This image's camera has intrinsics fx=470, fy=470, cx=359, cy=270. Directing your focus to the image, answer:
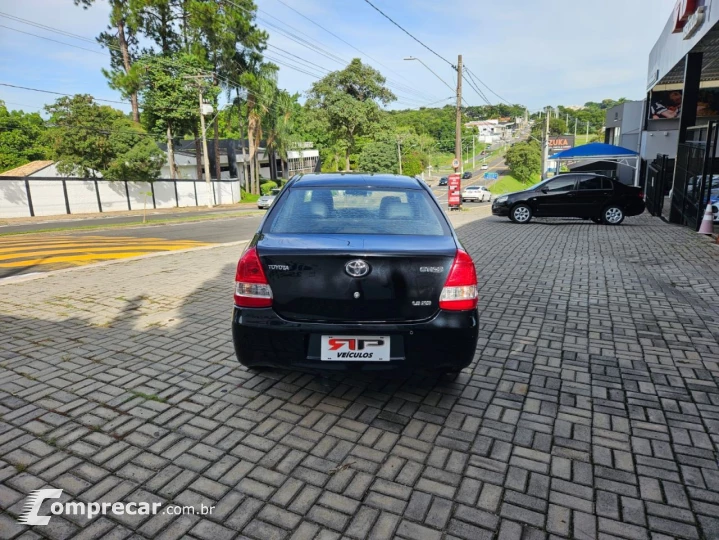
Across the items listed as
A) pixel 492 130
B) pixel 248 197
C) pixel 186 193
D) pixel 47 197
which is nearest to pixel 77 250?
pixel 47 197

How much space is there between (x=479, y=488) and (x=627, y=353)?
263cm

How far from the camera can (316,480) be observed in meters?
2.59

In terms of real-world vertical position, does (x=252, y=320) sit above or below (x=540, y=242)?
above

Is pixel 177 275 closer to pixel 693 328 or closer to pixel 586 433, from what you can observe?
pixel 586 433

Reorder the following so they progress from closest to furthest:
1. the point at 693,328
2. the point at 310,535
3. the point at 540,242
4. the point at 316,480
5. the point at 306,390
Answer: the point at 310,535 → the point at 316,480 → the point at 306,390 → the point at 693,328 → the point at 540,242

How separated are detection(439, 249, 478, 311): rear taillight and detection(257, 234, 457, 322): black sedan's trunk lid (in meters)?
0.04

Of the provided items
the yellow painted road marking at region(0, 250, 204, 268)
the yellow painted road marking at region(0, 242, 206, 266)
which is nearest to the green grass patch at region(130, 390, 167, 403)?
the yellow painted road marking at region(0, 250, 204, 268)

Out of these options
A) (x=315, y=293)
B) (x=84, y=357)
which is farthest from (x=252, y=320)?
(x=84, y=357)

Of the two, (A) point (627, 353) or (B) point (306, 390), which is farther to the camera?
(A) point (627, 353)

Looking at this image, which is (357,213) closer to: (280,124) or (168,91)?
(168,91)

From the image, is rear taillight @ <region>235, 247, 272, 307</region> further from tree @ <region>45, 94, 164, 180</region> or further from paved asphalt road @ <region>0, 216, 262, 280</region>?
tree @ <region>45, 94, 164, 180</region>

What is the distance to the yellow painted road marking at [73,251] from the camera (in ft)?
30.1

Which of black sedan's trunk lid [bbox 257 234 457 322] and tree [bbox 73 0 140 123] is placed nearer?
black sedan's trunk lid [bbox 257 234 457 322]

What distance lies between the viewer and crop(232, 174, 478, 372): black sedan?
2.98m
